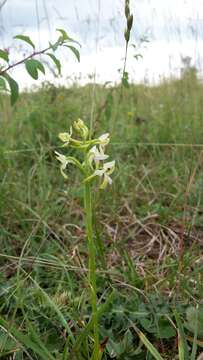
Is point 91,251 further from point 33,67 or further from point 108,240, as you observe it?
point 108,240

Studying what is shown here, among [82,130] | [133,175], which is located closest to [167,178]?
[133,175]

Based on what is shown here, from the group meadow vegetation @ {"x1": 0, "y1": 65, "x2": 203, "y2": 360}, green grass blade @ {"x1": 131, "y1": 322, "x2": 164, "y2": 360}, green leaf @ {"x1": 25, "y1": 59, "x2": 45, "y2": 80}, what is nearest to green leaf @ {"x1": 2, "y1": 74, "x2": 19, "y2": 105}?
green leaf @ {"x1": 25, "y1": 59, "x2": 45, "y2": 80}

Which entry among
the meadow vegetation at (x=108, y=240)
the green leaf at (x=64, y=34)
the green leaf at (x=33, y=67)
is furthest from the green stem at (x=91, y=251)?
the green leaf at (x=64, y=34)

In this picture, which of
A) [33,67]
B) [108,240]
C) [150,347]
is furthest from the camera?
[108,240]

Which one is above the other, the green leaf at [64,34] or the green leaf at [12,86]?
the green leaf at [64,34]

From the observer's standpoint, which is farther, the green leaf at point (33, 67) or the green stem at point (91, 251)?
the green leaf at point (33, 67)

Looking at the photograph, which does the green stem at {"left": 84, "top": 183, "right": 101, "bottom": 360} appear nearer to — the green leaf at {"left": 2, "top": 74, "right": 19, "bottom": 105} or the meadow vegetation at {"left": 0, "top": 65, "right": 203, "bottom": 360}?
the meadow vegetation at {"left": 0, "top": 65, "right": 203, "bottom": 360}

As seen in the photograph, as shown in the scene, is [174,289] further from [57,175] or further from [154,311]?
[57,175]

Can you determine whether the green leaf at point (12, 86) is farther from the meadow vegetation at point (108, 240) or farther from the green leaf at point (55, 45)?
the meadow vegetation at point (108, 240)

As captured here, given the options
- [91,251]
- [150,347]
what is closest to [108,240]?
[150,347]

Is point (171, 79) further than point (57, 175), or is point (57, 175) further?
point (171, 79)

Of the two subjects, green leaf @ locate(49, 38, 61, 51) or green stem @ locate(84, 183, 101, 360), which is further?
green leaf @ locate(49, 38, 61, 51)
